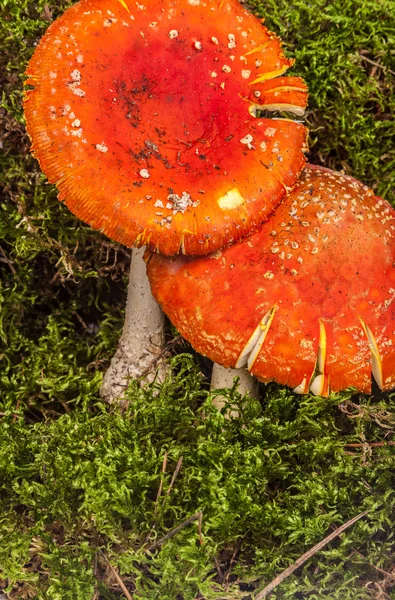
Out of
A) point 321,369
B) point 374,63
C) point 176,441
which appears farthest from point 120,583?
point 374,63

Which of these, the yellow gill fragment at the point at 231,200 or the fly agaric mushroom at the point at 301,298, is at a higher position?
the yellow gill fragment at the point at 231,200

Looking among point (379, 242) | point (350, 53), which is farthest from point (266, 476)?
point (350, 53)

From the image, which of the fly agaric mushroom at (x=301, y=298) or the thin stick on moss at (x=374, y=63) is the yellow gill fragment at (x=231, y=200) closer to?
the fly agaric mushroom at (x=301, y=298)

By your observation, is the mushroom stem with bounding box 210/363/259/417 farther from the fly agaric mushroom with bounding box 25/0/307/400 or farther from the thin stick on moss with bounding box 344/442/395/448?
the fly agaric mushroom with bounding box 25/0/307/400

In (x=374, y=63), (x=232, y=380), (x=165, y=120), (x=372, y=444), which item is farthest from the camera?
(x=374, y=63)

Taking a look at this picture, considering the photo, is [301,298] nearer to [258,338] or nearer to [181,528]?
[258,338]

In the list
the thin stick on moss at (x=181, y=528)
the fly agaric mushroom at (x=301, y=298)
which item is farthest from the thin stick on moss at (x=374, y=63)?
the thin stick on moss at (x=181, y=528)
